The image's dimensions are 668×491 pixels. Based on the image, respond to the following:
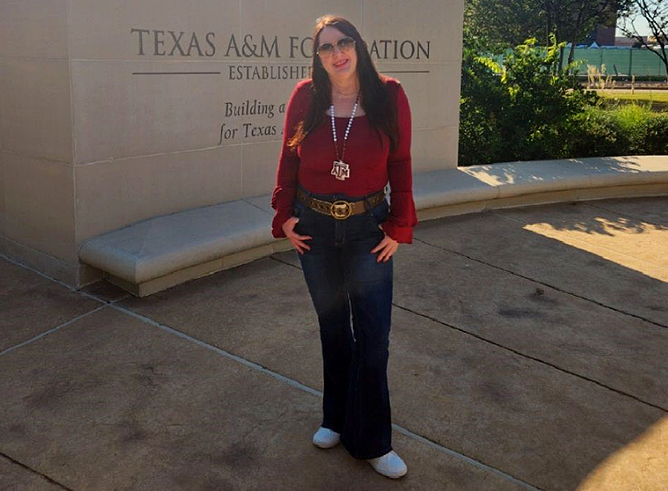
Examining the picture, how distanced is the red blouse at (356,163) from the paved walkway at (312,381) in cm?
109

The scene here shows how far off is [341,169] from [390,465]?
1.29 m

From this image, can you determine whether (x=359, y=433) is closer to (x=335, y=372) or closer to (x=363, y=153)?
(x=335, y=372)

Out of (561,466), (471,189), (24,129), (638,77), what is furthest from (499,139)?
(638,77)

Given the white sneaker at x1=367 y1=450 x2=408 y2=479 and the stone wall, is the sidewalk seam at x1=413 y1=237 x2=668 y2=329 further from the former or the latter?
the white sneaker at x1=367 y1=450 x2=408 y2=479

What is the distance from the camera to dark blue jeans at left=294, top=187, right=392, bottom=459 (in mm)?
3203

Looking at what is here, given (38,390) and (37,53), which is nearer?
(38,390)

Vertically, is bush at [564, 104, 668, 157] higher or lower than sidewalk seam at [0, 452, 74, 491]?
higher

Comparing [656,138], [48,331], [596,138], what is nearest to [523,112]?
[596,138]

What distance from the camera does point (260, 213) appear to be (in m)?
6.21

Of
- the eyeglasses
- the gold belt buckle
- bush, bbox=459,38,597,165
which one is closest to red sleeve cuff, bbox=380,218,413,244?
the gold belt buckle

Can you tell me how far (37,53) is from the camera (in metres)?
5.25

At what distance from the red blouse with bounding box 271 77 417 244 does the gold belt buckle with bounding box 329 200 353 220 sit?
0.05m

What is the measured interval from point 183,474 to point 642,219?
5.95 metres

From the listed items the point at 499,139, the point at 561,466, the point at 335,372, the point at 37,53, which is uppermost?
the point at 37,53
